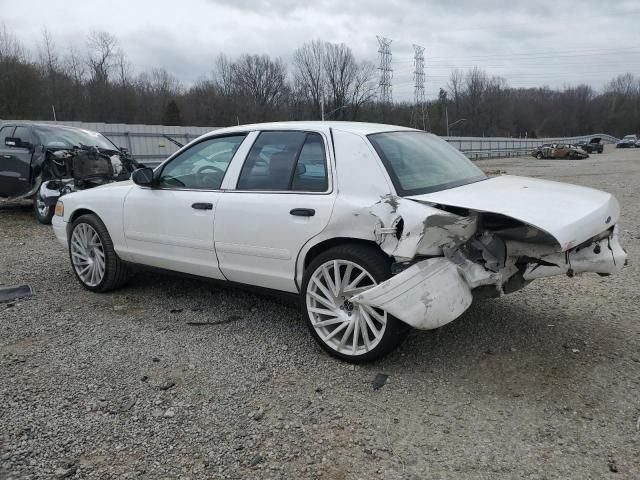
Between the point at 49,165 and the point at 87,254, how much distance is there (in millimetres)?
4868

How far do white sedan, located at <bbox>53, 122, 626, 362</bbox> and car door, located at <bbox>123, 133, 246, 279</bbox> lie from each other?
13mm

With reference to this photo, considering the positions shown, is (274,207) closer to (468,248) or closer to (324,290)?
(324,290)

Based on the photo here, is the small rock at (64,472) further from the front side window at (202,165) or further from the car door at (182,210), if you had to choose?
the front side window at (202,165)

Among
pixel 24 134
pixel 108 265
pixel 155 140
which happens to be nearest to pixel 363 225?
pixel 108 265

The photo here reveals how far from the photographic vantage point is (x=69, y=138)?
9.52 m

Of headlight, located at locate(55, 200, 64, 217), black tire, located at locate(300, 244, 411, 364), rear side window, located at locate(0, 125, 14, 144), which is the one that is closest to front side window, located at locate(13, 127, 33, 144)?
rear side window, located at locate(0, 125, 14, 144)

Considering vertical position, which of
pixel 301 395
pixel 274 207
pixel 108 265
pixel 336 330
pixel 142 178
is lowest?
pixel 301 395

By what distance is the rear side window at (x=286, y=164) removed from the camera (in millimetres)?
3580

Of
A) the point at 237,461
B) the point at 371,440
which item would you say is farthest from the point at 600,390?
the point at 237,461

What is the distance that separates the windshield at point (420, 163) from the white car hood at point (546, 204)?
10cm

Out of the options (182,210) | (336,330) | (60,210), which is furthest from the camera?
(60,210)

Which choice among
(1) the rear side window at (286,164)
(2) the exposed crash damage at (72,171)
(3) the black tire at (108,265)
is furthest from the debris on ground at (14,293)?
(2) the exposed crash damage at (72,171)

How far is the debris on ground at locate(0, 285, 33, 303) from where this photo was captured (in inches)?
190

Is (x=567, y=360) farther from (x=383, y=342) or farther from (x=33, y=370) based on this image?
(x=33, y=370)
